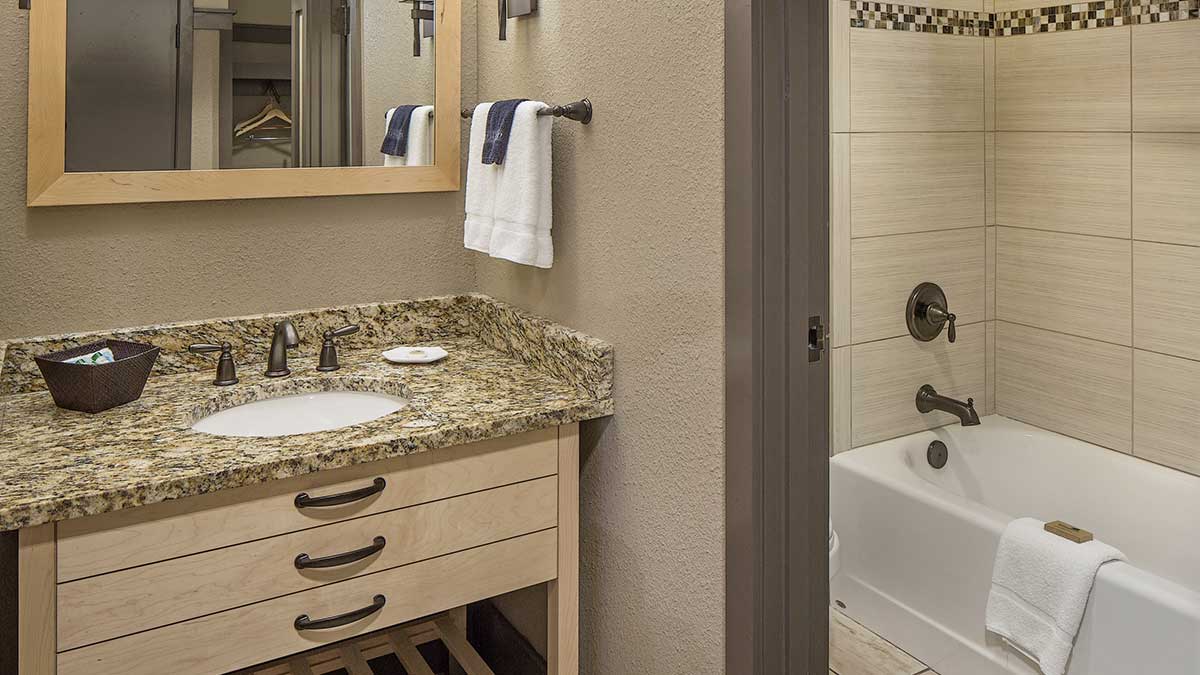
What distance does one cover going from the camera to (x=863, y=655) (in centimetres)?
241

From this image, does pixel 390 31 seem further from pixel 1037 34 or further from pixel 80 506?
pixel 1037 34

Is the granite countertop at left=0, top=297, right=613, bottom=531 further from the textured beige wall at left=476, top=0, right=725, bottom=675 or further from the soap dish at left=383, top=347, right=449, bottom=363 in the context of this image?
the textured beige wall at left=476, top=0, right=725, bottom=675

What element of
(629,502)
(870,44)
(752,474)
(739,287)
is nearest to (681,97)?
(739,287)

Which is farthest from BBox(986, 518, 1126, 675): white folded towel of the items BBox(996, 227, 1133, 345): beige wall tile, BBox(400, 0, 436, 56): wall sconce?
BBox(400, 0, 436, 56): wall sconce

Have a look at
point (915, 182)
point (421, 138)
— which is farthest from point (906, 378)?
point (421, 138)

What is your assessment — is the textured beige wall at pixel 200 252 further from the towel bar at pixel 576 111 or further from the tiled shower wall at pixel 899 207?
the tiled shower wall at pixel 899 207

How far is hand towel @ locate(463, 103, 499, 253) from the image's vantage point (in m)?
1.80

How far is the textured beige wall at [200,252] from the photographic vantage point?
169 centimetres

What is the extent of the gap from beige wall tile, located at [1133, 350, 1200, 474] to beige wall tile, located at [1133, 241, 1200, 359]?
1.6 inches

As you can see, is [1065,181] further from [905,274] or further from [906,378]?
[906,378]

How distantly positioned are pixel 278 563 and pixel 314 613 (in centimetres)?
11

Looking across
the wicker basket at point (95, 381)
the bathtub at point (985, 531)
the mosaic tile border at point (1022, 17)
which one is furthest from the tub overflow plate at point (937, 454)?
the wicker basket at point (95, 381)

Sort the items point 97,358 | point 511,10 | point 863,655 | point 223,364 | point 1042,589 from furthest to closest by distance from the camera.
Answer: point 863,655, point 1042,589, point 511,10, point 223,364, point 97,358

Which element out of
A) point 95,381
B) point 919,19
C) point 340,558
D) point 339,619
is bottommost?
point 339,619
